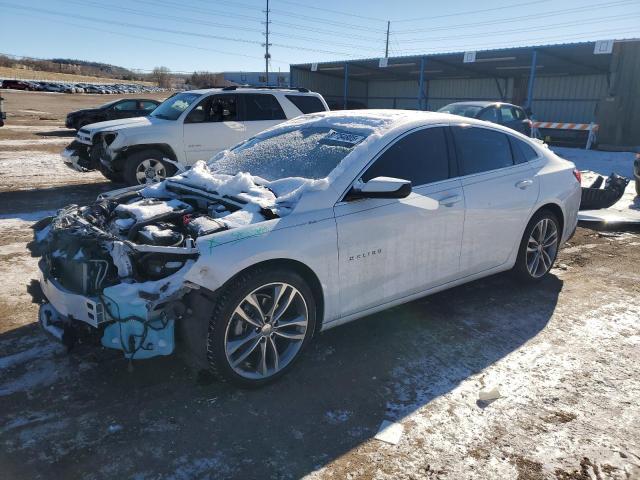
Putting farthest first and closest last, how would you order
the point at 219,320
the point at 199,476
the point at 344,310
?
the point at 344,310 → the point at 219,320 → the point at 199,476

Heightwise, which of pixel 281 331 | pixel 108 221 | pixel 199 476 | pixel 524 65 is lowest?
pixel 199 476

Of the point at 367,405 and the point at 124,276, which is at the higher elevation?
the point at 124,276

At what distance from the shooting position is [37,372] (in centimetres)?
326

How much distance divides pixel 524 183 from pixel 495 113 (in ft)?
33.1

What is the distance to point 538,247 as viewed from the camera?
4.86 metres

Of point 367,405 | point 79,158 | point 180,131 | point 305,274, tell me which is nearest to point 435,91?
point 180,131

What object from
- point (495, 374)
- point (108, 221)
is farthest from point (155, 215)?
point (495, 374)

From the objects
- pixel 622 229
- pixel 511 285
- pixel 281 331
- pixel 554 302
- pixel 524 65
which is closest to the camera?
pixel 281 331

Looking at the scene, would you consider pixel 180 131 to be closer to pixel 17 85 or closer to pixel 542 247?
pixel 542 247

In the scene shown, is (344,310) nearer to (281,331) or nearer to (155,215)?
(281,331)

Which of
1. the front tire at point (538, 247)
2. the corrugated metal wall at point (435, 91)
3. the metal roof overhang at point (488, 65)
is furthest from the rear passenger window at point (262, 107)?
the corrugated metal wall at point (435, 91)

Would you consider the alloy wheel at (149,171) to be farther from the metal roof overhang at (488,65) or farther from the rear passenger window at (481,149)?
the metal roof overhang at (488,65)

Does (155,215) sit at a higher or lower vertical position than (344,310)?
higher

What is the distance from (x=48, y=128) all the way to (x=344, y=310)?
65.3 feet
